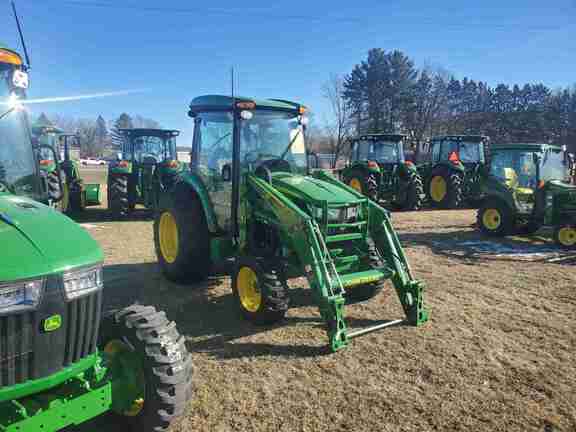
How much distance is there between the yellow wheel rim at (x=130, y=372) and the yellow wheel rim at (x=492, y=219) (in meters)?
8.44

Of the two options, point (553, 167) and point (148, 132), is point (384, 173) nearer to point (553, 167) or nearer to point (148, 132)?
point (553, 167)

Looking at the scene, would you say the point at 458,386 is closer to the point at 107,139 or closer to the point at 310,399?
the point at 310,399

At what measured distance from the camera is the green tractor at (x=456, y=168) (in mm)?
14188

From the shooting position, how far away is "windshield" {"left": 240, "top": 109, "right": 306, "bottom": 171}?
532cm

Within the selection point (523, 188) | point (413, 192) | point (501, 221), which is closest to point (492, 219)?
point (501, 221)

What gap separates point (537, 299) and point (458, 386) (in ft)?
8.66

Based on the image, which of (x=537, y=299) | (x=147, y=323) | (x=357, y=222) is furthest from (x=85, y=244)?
(x=537, y=299)

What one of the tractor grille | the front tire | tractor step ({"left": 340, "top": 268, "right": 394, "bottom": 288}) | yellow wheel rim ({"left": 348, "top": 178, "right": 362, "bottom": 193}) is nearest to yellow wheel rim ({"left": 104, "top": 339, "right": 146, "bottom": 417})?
the tractor grille

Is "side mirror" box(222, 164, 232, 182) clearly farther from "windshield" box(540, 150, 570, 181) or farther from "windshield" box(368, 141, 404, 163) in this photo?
"windshield" box(368, 141, 404, 163)

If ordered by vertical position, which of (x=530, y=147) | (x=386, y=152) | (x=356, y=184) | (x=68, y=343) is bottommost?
(x=68, y=343)

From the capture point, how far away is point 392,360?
3.82m

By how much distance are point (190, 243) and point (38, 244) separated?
11.0 ft

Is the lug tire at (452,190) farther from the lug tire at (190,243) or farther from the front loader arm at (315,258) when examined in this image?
the front loader arm at (315,258)

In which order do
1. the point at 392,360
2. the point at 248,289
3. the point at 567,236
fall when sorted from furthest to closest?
the point at 567,236 < the point at 248,289 < the point at 392,360
